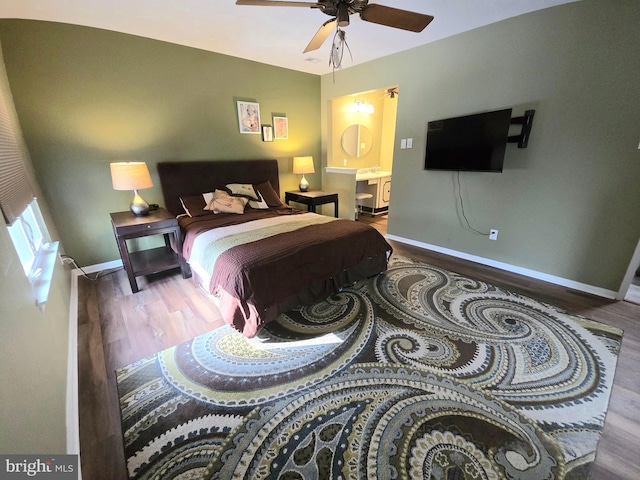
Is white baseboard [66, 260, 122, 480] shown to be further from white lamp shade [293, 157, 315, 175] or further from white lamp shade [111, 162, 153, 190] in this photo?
white lamp shade [293, 157, 315, 175]

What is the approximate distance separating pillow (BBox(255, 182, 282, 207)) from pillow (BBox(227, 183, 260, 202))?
16cm

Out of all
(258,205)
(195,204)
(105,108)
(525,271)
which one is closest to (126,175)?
(195,204)

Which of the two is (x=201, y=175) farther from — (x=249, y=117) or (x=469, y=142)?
(x=469, y=142)

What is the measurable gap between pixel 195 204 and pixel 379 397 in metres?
2.87

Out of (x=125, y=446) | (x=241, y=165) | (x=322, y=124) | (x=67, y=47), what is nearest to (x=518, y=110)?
(x=322, y=124)

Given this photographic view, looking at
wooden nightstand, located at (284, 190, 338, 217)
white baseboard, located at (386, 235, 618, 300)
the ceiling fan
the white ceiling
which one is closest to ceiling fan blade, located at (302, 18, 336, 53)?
the ceiling fan

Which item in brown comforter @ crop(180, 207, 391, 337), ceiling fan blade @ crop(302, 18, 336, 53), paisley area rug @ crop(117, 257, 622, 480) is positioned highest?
ceiling fan blade @ crop(302, 18, 336, 53)

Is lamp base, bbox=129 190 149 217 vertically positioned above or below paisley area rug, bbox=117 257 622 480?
above

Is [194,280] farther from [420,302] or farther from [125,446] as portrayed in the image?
[420,302]

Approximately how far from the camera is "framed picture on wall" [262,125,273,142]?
12.9ft

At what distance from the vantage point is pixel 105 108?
2766 mm

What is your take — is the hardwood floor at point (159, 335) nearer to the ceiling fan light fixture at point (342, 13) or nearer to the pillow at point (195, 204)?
the pillow at point (195, 204)

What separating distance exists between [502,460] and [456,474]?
0.78ft

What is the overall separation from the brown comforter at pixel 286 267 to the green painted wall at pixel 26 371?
36.3 inches
